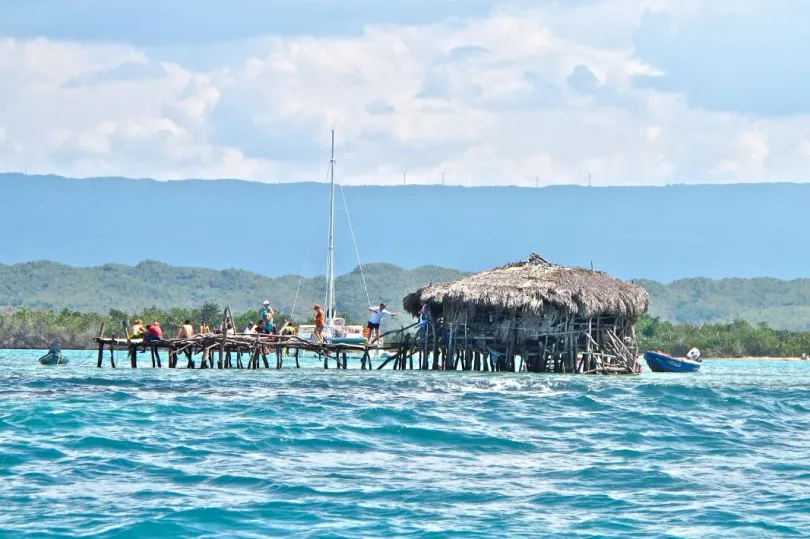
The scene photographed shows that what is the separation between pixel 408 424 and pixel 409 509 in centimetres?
717

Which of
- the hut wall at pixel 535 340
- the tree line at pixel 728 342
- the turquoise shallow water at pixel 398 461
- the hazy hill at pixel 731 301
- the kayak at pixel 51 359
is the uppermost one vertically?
the hazy hill at pixel 731 301

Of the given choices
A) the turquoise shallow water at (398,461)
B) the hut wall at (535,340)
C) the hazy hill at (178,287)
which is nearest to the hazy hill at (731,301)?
the hazy hill at (178,287)

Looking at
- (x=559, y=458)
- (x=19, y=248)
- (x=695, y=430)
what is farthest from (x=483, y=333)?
(x=19, y=248)

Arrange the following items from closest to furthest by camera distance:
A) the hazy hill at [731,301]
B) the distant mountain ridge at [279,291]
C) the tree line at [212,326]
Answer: the tree line at [212,326]
the distant mountain ridge at [279,291]
the hazy hill at [731,301]

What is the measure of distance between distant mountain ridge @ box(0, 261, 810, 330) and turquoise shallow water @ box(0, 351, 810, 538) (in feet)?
303

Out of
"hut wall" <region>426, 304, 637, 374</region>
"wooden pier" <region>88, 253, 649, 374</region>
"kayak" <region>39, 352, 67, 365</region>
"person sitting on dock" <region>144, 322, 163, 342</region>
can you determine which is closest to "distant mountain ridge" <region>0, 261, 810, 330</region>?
"kayak" <region>39, 352, 67, 365</region>

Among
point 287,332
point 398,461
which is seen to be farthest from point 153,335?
point 398,461

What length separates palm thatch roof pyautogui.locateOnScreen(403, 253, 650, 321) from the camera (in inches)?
1452

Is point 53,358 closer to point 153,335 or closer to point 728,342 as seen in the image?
point 153,335

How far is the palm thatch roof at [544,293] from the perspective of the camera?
121 ft

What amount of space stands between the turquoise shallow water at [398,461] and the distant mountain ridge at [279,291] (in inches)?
3634

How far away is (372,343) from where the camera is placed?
41.8 metres

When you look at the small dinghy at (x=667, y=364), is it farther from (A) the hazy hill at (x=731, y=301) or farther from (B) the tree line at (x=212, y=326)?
(A) the hazy hill at (x=731, y=301)

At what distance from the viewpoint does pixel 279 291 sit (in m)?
131
